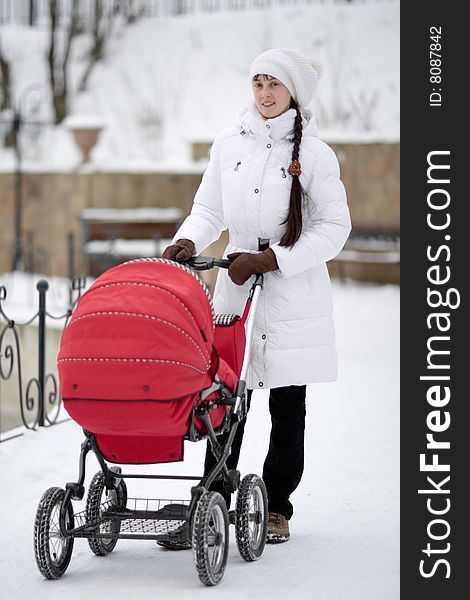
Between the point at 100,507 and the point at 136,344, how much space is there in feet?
2.66

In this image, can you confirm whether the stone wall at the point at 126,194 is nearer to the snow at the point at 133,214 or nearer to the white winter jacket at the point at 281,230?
the snow at the point at 133,214

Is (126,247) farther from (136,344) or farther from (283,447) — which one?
(136,344)

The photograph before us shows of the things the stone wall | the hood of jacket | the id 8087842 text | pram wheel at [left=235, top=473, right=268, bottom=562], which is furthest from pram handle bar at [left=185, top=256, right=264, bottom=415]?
the stone wall

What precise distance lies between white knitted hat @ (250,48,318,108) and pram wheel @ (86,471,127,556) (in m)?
1.32

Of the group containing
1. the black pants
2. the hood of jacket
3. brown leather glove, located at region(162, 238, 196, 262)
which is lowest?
the black pants

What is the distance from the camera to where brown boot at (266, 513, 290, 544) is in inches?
166

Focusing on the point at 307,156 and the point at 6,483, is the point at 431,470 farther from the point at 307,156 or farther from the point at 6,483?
the point at 6,483

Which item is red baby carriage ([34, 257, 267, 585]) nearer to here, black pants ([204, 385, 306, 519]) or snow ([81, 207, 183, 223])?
black pants ([204, 385, 306, 519])

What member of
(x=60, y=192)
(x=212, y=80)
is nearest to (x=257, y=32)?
(x=212, y=80)

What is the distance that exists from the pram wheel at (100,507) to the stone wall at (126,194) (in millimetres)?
10603

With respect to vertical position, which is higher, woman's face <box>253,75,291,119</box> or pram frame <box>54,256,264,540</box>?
woman's face <box>253,75,291,119</box>

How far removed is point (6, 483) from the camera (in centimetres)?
517

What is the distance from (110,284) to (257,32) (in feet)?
72.4

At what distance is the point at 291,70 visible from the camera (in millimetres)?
4016
